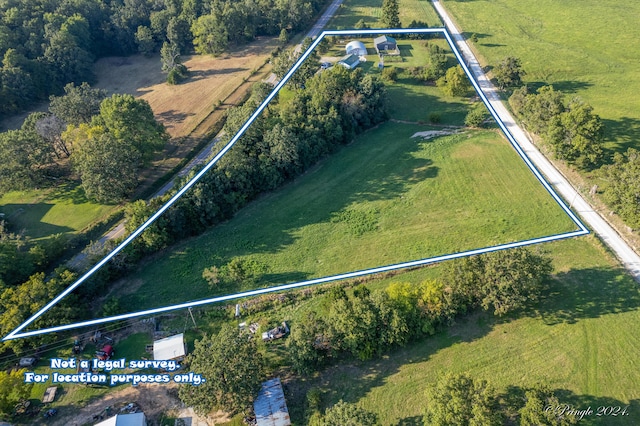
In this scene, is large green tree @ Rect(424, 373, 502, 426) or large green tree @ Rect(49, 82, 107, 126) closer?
large green tree @ Rect(424, 373, 502, 426)

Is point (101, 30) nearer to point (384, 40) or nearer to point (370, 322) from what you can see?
point (384, 40)

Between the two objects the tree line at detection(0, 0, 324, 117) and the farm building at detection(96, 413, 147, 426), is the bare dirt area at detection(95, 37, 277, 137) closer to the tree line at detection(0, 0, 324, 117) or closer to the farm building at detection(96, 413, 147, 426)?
the tree line at detection(0, 0, 324, 117)

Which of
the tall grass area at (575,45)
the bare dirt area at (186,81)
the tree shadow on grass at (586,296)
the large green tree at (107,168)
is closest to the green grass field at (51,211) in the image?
the large green tree at (107,168)

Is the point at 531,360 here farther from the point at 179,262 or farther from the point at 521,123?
the point at 521,123

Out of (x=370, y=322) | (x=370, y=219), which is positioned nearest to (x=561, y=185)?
(x=370, y=219)

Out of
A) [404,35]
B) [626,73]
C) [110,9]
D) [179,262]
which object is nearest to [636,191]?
[626,73]

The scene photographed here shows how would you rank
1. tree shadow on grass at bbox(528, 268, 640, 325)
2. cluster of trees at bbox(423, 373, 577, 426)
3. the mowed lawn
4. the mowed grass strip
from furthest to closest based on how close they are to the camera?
the mowed grass strip < tree shadow on grass at bbox(528, 268, 640, 325) < the mowed lawn < cluster of trees at bbox(423, 373, 577, 426)

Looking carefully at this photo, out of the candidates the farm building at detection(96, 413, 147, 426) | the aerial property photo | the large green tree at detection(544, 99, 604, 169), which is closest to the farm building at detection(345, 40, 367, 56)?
the aerial property photo
